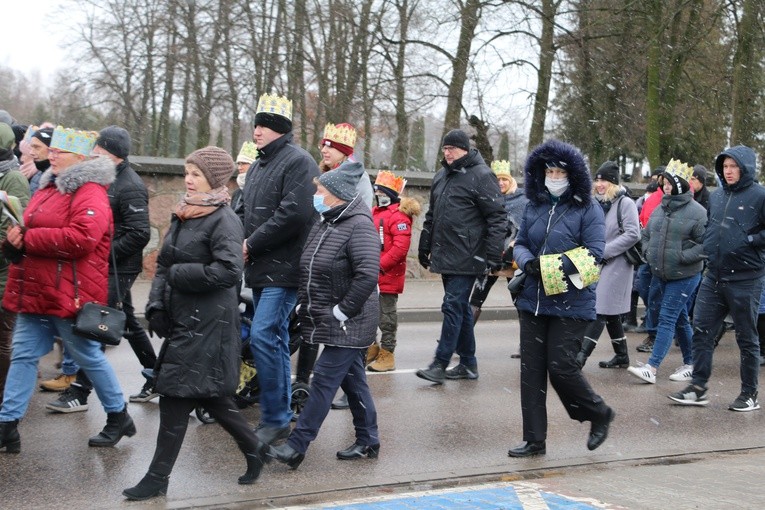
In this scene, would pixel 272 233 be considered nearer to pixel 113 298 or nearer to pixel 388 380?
pixel 113 298

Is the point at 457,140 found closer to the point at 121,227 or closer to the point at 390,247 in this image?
the point at 390,247

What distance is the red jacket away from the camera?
5988 mm

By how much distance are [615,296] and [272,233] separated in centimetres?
436

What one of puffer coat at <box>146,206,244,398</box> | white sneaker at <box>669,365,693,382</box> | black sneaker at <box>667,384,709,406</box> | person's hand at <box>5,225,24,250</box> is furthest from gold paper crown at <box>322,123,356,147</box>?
white sneaker at <box>669,365,693,382</box>

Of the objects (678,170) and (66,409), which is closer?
(66,409)

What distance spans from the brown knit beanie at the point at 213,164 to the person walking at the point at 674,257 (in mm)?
4993

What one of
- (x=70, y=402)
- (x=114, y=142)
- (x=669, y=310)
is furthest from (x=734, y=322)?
(x=70, y=402)

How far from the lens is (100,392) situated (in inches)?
245

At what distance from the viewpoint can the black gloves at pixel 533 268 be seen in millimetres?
6320

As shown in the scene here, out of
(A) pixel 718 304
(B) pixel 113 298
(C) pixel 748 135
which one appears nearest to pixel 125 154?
(B) pixel 113 298

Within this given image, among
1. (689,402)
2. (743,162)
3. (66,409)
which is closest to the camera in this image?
(66,409)

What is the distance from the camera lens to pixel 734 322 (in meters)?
8.20

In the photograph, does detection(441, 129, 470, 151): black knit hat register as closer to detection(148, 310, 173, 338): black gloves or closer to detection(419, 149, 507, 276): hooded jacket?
detection(419, 149, 507, 276): hooded jacket

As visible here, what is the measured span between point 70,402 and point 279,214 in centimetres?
215
